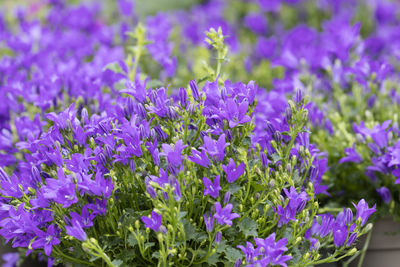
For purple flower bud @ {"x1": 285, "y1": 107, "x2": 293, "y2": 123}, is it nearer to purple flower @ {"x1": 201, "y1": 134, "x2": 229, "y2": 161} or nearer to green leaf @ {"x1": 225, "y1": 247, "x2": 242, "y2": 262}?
purple flower @ {"x1": 201, "y1": 134, "x2": 229, "y2": 161}

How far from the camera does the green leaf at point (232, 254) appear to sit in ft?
4.28

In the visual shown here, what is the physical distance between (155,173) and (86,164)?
0.61 ft

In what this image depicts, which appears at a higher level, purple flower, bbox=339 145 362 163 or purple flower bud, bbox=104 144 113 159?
purple flower bud, bbox=104 144 113 159

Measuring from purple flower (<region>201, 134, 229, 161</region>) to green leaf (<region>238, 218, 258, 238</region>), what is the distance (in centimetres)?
19

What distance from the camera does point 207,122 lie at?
4.58ft

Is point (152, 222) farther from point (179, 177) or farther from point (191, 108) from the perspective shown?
point (191, 108)

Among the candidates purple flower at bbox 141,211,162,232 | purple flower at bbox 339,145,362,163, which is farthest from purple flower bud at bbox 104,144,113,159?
purple flower at bbox 339,145,362,163

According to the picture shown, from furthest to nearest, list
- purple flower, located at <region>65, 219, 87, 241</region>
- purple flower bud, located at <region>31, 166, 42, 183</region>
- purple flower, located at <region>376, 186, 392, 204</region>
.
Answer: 1. purple flower, located at <region>376, 186, 392, 204</region>
2. purple flower bud, located at <region>31, 166, 42, 183</region>
3. purple flower, located at <region>65, 219, 87, 241</region>

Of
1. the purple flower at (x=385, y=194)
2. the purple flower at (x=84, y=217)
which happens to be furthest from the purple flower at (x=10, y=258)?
the purple flower at (x=385, y=194)

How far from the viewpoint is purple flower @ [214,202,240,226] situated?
1226 millimetres

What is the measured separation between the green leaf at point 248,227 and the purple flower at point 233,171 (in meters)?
0.13

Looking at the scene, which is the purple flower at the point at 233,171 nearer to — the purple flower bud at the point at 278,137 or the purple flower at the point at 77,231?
the purple flower bud at the point at 278,137

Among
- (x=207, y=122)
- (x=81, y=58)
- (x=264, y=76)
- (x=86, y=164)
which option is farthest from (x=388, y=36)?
(x=86, y=164)

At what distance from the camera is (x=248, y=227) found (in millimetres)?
1341
